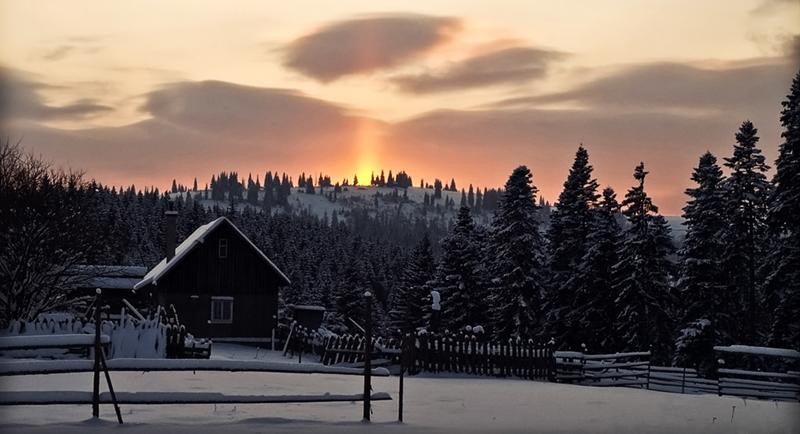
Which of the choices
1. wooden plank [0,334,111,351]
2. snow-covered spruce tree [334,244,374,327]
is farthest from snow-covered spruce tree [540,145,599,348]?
wooden plank [0,334,111,351]

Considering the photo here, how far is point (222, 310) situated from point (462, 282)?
67.8 ft

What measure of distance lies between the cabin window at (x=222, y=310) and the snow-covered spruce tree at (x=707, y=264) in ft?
84.7

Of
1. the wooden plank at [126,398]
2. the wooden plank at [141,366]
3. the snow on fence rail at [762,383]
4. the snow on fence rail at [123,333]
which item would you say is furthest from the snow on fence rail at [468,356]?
the wooden plank at [126,398]

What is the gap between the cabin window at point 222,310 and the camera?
5256 cm

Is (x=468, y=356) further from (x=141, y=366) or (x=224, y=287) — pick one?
(x=224, y=287)

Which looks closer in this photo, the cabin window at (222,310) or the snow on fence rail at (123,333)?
the snow on fence rail at (123,333)

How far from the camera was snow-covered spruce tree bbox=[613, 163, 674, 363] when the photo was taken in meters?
52.3

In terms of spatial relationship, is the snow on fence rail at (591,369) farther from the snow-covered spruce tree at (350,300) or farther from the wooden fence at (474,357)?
the snow-covered spruce tree at (350,300)

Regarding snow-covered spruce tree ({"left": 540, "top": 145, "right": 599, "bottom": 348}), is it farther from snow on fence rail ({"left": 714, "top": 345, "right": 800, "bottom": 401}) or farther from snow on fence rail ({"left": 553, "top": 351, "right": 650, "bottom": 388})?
snow on fence rail ({"left": 714, "top": 345, "right": 800, "bottom": 401})

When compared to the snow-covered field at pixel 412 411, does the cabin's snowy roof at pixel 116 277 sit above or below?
above

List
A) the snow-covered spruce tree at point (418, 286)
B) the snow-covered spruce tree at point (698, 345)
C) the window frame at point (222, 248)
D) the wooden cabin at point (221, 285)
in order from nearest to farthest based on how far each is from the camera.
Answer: the snow-covered spruce tree at point (698, 345), the wooden cabin at point (221, 285), the window frame at point (222, 248), the snow-covered spruce tree at point (418, 286)

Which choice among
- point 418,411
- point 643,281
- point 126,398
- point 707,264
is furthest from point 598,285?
point 126,398

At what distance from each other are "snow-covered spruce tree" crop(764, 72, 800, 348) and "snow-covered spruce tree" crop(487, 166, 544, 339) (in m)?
19.6

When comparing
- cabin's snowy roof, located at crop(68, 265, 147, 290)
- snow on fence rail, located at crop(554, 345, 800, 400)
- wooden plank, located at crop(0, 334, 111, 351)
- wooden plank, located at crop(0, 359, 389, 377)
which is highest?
cabin's snowy roof, located at crop(68, 265, 147, 290)
